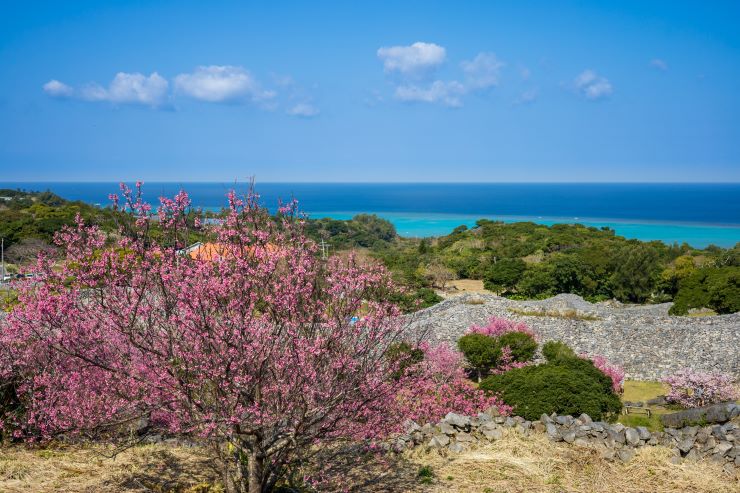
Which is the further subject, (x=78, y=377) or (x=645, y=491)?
(x=645, y=491)

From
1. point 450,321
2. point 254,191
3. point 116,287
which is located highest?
point 254,191

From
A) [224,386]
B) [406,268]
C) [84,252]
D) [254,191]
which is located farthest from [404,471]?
[406,268]

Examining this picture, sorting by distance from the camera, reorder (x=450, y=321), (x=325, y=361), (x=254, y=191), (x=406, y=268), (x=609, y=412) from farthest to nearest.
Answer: (x=406, y=268), (x=450, y=321), (x=609, y=412), (x=254, y=191), (x=325, y=361)

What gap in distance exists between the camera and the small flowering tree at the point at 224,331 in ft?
18.5

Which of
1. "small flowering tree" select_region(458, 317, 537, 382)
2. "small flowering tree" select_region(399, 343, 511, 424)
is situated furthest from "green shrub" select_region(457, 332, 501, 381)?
"small flowering tree" select_region(399, 343, 511, 424)

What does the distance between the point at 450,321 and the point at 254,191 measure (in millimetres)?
21510

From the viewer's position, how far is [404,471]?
341 inches

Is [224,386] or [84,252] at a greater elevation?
[84,252]

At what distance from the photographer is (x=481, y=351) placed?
19484 mm

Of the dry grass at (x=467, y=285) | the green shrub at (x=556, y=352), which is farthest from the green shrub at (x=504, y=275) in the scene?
the green shrub at (x=556, y=352)

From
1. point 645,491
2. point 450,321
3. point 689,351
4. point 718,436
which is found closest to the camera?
point 645,491

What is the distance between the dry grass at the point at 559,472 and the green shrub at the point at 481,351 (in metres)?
9.43

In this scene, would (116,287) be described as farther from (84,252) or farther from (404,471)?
(404,471)

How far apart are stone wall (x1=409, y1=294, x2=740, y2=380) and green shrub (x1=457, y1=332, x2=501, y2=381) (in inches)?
57.3
